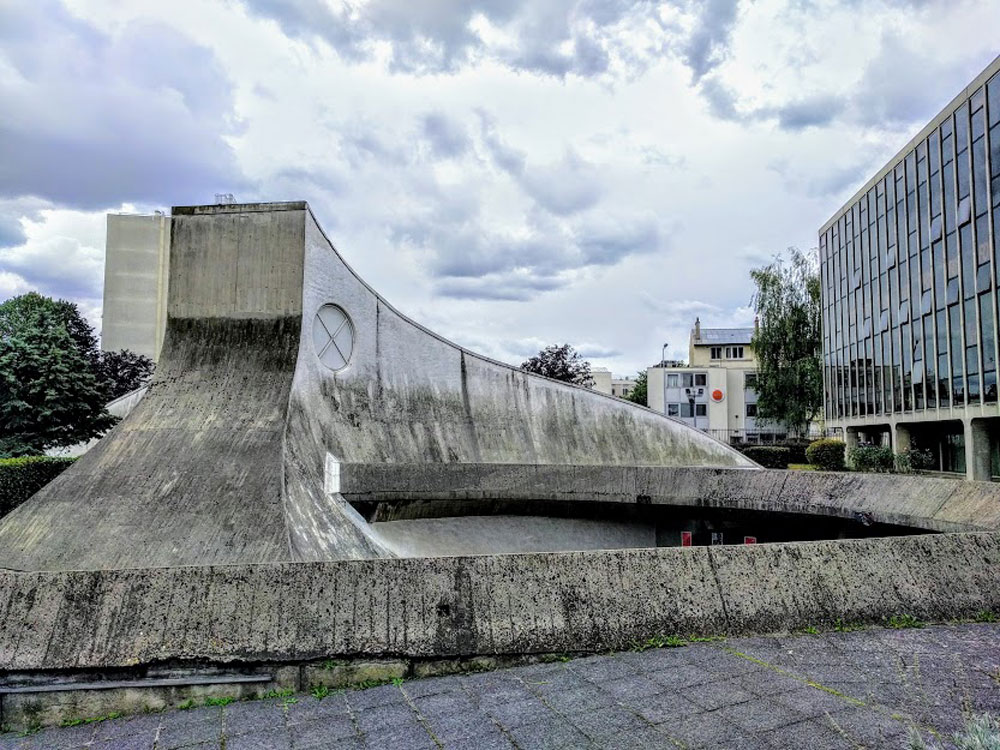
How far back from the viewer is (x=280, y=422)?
36.6ft

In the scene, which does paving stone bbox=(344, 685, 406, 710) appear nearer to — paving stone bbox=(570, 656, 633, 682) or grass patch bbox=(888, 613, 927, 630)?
paving stone bbox=(570, 656, 633, 682)

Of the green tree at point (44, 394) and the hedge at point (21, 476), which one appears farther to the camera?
the green tree at point (44, 394)

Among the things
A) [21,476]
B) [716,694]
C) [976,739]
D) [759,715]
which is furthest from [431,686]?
[21,476]

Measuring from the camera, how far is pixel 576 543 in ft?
51.2

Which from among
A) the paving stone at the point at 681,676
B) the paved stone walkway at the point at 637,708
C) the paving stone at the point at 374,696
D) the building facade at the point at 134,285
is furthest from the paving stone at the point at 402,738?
the building facade at the point at 134,285

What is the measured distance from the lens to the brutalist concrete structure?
3.49 meters

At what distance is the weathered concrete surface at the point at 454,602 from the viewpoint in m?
3.45

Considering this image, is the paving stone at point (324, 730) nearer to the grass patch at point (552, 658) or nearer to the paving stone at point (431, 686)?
the paving stone at point (431, 686)

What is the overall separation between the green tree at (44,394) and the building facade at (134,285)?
108ft

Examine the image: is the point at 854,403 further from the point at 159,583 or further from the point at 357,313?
the point at 159,583

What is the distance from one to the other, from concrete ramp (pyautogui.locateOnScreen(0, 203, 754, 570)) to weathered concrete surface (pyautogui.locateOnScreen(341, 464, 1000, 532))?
633mm

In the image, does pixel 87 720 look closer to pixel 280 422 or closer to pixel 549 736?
pixel 549 736

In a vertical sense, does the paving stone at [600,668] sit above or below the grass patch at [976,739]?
below

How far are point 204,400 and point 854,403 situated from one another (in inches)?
1341
